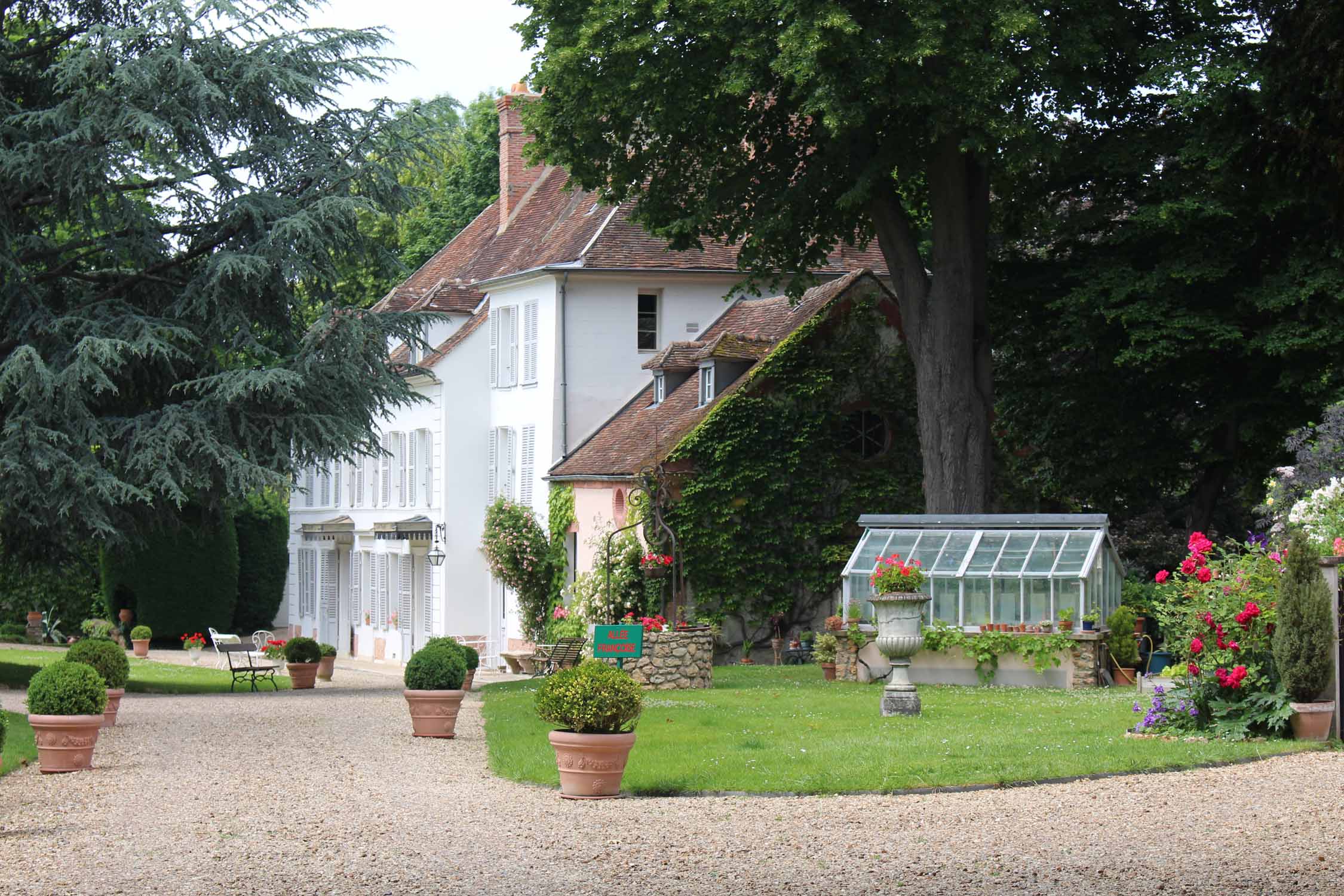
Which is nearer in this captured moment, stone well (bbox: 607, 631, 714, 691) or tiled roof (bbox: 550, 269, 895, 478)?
stone well (bbox: 607, 631, 714, 691)

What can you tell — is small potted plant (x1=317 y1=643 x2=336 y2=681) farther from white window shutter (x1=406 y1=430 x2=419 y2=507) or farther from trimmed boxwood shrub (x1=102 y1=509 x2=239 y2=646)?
trimmed boxwood shrub (x1=102 y1=509 x2=239 y2=646)

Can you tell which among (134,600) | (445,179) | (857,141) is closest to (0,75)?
(857,141)

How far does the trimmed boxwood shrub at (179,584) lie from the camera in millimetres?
40781

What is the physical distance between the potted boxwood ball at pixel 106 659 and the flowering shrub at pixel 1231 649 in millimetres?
10567

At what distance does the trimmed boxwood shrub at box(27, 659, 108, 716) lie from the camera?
13.4m

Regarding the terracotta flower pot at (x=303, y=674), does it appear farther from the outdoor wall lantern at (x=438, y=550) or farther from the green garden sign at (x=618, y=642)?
the outdoor wall lantern at (x=438, y=550)

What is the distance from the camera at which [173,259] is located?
2256cm

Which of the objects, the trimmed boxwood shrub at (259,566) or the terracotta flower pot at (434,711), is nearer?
the terracotta flower pot at (434,711)

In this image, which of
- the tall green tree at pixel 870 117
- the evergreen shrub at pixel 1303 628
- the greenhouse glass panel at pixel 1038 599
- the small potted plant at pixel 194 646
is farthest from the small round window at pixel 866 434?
the small potted plant at pixel 194 646

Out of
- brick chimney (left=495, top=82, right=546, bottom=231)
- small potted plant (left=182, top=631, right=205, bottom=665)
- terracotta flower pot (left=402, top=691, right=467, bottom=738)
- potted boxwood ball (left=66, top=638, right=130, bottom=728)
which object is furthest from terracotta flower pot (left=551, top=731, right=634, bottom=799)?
brick chimney (left=495, top=82, right=546, bottom=231)

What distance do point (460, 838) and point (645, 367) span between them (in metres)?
22.7

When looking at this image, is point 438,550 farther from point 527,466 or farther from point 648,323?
point 648,323

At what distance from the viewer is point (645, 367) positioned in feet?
106

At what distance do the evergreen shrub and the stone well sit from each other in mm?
9309
